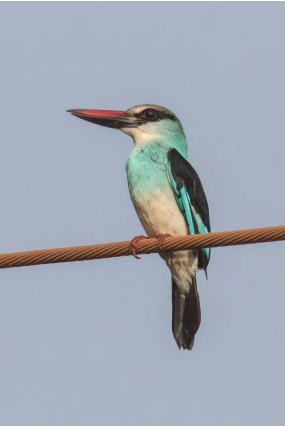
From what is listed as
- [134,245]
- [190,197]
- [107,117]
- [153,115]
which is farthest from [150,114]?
[134,245]

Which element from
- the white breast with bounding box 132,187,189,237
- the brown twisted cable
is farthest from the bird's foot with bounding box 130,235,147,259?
the white breast with bounding box 132,187,189,237

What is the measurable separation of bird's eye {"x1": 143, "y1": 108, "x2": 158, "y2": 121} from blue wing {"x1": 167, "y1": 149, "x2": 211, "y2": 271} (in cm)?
54

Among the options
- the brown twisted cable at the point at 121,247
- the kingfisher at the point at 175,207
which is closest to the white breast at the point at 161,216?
the kingfisher at the point at 175,207

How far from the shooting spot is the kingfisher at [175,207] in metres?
7.34

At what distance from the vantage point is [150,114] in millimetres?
8039

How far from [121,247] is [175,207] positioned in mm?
1655

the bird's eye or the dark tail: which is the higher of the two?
the bird's eye

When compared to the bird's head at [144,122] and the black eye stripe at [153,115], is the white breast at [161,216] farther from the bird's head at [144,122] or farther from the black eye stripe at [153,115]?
the black eye stripe at [153,115]

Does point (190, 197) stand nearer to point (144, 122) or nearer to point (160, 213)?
point (160, 213)

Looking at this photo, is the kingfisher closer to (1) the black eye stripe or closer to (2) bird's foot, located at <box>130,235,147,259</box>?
(1) the black eye stripe

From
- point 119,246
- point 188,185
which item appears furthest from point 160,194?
point 119,246

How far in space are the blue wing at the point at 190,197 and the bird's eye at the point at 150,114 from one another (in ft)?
1.78

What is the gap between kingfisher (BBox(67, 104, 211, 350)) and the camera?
734cm

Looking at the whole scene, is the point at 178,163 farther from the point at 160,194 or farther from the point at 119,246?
the point at 119,246
